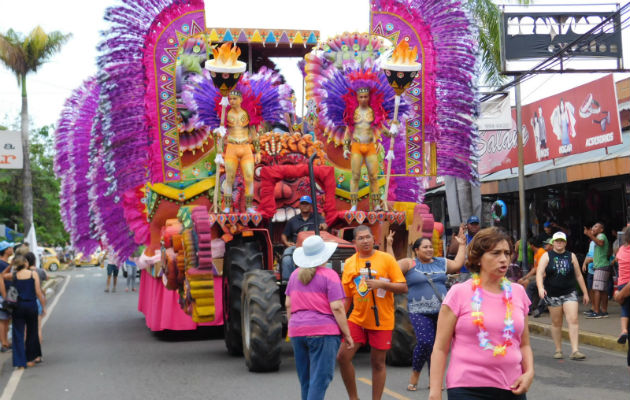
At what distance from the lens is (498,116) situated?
65.2ft

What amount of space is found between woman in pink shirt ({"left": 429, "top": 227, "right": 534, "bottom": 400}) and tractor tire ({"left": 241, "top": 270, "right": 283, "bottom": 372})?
541 centimetres

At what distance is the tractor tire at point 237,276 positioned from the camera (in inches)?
436

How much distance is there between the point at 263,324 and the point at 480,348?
5597 mm

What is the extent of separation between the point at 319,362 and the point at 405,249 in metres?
6.10

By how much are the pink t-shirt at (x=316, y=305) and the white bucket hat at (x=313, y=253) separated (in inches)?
3.9

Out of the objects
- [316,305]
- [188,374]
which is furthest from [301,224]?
[316,305]

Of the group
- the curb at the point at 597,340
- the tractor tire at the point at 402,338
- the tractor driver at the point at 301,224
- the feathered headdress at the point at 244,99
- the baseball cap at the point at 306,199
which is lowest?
the curb at the point at 597,340

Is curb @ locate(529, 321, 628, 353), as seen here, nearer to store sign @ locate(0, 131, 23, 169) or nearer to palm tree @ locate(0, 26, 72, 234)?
store sign @ locate(0, 131, 23, 169)

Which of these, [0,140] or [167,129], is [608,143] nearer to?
[167,129]

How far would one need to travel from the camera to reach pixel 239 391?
8.93 meters

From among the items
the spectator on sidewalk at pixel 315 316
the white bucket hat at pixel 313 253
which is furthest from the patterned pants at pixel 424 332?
the white bucket hat at pixel 313 253

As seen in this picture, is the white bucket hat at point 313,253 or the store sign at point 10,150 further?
the store sign at point 10,150

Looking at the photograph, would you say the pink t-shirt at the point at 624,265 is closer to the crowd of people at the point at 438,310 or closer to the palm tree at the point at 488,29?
the crowd of people at the point at 438,310

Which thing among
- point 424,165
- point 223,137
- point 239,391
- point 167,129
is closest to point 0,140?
point 167,129
